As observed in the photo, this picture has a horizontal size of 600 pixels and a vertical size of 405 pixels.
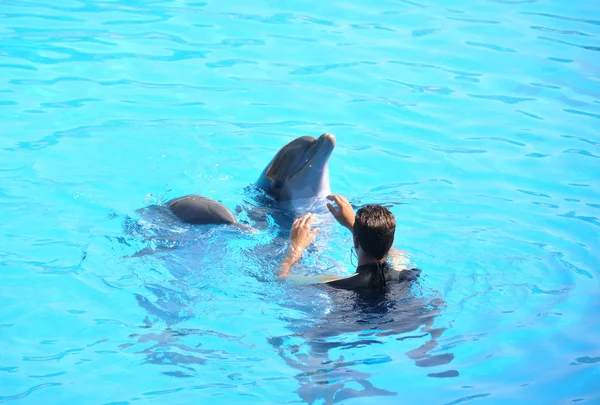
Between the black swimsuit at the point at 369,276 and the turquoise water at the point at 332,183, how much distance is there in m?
0.13

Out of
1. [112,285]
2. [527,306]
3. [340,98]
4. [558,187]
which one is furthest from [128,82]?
[527,306]

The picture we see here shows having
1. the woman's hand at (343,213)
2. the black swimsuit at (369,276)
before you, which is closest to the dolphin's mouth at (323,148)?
the woman's hand at (343,213)

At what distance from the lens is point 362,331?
478 cm

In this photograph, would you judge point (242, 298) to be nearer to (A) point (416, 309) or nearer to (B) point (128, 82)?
(A) point (416, 309)

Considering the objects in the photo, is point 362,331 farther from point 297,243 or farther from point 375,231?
point 297,243

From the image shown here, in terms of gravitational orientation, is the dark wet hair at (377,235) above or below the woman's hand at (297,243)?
above

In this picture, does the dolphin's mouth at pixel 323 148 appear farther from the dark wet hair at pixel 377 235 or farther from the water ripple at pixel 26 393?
the water ripple at pixel 26 393

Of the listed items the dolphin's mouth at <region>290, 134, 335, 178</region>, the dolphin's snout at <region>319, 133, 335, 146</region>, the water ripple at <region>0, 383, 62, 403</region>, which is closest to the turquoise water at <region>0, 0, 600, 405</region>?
the water ripple at <region>0, 383, 62, 403</region>

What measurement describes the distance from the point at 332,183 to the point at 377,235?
266 centimetres

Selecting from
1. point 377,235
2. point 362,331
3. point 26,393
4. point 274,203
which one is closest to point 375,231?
point 377,235

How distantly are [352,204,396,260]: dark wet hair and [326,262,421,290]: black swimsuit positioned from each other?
0.09 meters

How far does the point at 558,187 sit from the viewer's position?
729 cm

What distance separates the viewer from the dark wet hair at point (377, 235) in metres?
4.72

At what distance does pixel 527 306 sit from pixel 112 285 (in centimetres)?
288
